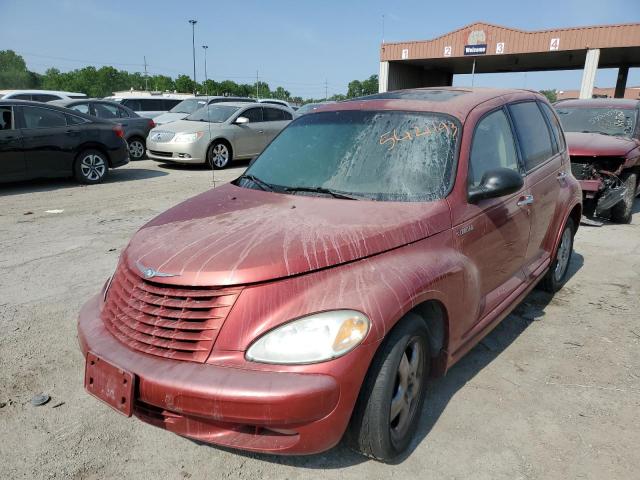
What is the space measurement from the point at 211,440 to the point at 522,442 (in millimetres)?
1599

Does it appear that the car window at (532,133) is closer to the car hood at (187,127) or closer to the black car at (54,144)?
the black car at (54,144)

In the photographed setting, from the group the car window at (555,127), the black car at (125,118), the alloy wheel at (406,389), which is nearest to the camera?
the alloy wheel at (406,389)

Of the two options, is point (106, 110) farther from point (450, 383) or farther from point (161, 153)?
point (450, 383)

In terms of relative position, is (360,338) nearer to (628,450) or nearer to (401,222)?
(401,222)

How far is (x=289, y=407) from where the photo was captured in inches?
73.7

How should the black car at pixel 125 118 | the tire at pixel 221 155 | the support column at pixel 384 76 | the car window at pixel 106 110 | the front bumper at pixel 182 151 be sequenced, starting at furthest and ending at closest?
the support column at pixel 384 76, the car window at pixel 106 110, the black car at pixel 125 118, the tire at pixel 221 155, the front bumper at pixel 182 151

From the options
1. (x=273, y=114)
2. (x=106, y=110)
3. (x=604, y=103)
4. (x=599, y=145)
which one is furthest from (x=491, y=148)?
(x=106, y=110)

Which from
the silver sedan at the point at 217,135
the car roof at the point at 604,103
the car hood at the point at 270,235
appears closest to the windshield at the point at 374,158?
the car hood at the point at 270,235

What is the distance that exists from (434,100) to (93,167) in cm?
839

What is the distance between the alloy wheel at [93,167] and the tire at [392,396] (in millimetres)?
8958

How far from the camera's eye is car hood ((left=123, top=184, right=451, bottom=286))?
2119 millimetres

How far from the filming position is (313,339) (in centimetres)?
198

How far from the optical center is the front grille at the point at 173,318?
2051mm

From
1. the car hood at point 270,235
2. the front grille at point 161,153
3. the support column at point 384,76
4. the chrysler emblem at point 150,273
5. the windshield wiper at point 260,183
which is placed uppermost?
the support column at point 384,76
